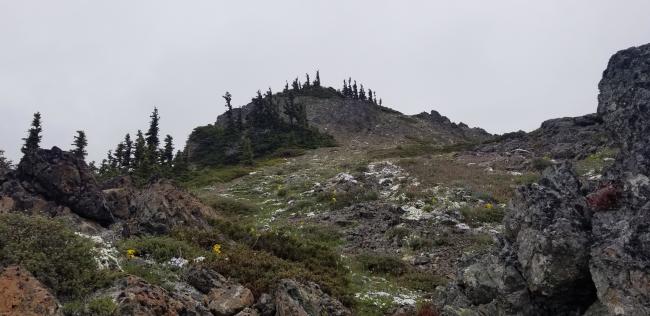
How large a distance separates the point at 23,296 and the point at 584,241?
13466 mm

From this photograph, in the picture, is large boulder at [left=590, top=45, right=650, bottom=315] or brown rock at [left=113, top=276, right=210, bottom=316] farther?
brown rock at [left=113, top=276, right=210, bottom=316]

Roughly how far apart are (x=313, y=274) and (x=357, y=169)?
36096mm

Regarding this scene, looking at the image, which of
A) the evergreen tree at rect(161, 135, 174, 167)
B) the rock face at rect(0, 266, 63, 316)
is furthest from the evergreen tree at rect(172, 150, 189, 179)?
the rock face at rect(0, 266, 63, 316)

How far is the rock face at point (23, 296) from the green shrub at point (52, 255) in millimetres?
532

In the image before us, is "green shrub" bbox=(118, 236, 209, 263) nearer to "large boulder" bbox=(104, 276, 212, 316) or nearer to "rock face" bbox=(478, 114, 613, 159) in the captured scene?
"large boulder" bbox=(104, 276, 212, 316)

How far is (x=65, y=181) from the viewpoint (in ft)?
80.2

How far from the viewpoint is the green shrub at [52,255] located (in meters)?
12.5

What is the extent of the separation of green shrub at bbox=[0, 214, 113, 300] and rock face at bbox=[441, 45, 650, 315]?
1014 cm

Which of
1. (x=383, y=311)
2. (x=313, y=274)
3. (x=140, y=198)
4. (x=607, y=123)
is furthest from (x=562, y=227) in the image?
(x=140, y=198)

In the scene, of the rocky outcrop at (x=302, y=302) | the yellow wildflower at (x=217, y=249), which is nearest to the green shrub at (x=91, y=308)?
the rocky outcrop at (x=302, y=302)

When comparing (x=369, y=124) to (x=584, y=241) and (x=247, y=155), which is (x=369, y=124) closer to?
(x=247, y=155)

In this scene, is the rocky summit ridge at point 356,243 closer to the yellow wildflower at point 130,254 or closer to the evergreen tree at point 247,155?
the yellow wildflower at point 130,254

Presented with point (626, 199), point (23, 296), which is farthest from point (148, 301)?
point (626, 199)

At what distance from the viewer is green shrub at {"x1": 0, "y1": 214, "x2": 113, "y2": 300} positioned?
1251 centimetres
